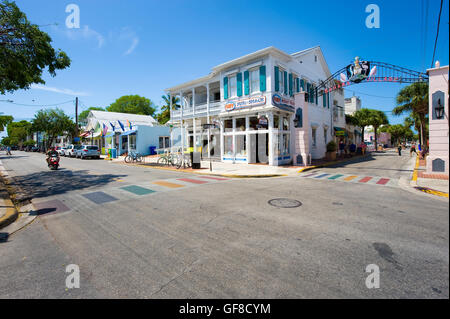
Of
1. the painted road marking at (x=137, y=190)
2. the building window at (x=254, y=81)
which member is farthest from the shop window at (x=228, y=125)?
the painted road marking at (x=137, y=190)

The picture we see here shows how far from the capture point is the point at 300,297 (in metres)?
2.38

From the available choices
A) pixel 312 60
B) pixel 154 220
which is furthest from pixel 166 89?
pixel 154 220

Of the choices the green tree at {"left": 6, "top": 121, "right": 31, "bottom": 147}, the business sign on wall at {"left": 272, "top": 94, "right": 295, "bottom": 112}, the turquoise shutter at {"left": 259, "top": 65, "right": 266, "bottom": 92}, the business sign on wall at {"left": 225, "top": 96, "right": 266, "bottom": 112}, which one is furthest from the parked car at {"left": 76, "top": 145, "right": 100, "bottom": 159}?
the green tree at {"left": 6, "top": 121, "right": 31, "bottom": 147}

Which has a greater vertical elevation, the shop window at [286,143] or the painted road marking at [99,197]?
the shop window at [286,143]

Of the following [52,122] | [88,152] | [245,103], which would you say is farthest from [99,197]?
[52,122]

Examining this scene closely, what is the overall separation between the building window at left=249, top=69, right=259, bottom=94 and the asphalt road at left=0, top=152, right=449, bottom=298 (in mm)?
13465

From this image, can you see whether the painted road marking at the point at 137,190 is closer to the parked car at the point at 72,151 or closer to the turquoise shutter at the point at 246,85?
the turquoise shutter at the point at 246,85

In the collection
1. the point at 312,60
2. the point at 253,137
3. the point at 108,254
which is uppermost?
the point at 312,60

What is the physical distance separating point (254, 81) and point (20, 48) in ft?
47.4

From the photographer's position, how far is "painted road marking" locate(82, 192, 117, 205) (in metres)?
6.91

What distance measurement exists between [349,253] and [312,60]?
2397 cm

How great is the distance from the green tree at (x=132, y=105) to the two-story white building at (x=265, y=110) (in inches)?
1917

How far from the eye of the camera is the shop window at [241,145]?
19.1 metres

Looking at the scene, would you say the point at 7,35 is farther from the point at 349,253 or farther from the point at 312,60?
the point at 312,60
